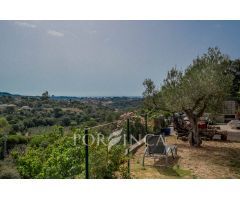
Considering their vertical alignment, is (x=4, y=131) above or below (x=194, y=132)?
below

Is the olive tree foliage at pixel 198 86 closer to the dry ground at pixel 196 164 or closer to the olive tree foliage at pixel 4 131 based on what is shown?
the dry ground at pixel 196 164

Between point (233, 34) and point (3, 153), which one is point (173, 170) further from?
point (3, 153)

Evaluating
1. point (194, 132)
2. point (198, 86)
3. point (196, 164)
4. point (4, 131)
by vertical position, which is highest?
point (198, 86)

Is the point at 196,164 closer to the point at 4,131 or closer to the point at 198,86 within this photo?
the point at 198,86

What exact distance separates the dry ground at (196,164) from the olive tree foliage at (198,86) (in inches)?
34.9

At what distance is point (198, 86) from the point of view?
8953 millimetres

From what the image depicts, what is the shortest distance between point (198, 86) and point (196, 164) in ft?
8.29

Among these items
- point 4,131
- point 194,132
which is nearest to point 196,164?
point 194,132

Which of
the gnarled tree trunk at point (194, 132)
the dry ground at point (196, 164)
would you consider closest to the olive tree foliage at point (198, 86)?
the gnarled tree trunk at point (194, 132)

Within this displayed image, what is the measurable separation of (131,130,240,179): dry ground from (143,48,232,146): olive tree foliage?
2.91ft

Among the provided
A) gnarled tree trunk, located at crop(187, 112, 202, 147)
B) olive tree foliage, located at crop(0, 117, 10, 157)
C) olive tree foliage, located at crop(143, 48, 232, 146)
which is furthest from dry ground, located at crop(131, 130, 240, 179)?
olive tree foliage, located at crop(0, 117, 10, 157)

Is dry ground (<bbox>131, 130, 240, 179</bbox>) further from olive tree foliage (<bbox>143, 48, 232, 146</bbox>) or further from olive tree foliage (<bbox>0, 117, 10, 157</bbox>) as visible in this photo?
olive tree foliage (<bbox>0, 117, 10, 157</bbox>)
